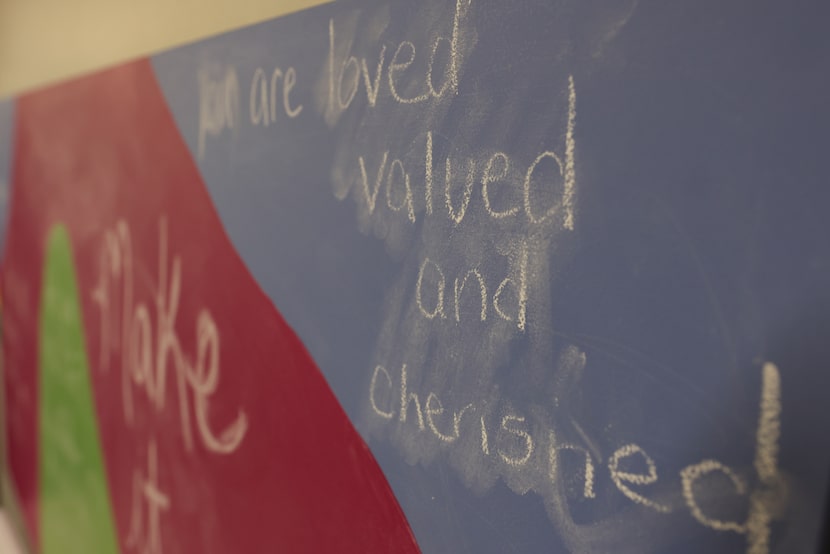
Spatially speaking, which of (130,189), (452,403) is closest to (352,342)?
(452,403)

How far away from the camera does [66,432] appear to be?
154cm

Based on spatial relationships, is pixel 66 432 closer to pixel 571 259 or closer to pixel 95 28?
pixel 95 28

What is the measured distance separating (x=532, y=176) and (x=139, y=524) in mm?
977

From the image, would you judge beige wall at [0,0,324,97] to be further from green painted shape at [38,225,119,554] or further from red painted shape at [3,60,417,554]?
green painted shape at [38,225,119,554]

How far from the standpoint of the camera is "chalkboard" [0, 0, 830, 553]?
1.53 feet

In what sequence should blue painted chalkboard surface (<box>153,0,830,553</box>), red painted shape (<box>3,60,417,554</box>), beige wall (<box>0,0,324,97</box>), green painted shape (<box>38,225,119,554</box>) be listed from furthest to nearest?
green painted shape (<box>38,225,119,554</box>) → beige wall (<box>0,0,324,97</box>) → red painted shape (<box>3,60,417,554</box>) → blue painted chalkboard surface (<box>153,0,830,553</box>)

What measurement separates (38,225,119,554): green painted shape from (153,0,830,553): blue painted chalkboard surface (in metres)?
0.75

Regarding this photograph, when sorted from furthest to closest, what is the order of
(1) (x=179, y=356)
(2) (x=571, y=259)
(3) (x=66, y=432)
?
(3) (x=66, y=432) → (1) (x=179, y=356) → (2) (x=571, y=259)

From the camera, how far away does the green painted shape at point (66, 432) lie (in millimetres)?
1431

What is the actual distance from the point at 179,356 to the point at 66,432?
0.56 m

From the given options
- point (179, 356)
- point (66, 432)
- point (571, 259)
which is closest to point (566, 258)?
point (571, 259)

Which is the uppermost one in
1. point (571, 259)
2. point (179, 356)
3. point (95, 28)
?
point (95, 28)

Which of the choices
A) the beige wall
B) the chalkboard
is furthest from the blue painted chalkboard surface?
the beige wall

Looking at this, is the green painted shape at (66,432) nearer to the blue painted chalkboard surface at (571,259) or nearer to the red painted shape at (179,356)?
the red painted shape at (179,356)
